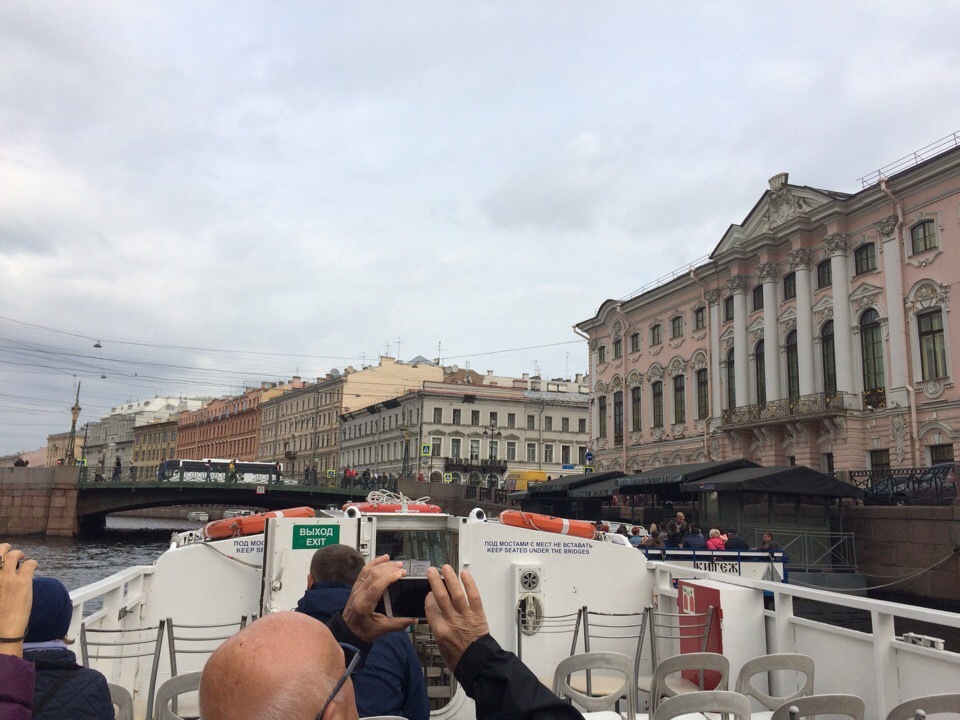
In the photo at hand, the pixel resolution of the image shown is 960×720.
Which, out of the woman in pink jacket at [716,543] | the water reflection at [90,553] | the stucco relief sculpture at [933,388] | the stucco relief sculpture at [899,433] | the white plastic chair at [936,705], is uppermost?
the stucco relief sculpture at [933,388]

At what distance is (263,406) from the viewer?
310 ft

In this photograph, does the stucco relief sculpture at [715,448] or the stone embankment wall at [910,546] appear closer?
the stone embankment wall at [910,546]

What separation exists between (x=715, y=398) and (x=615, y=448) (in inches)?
333

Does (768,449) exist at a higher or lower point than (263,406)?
lower

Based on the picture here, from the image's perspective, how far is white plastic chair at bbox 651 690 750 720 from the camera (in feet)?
13.5

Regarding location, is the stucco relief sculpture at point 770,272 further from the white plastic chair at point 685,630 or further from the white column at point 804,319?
the white plastic chair at point 685,630

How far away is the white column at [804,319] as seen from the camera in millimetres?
29125

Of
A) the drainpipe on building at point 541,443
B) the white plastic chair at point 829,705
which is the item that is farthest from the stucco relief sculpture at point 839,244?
the drainpipe on building at point 541,443

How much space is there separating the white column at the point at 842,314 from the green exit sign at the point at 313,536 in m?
24.2

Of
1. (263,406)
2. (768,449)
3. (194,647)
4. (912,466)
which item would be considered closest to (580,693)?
(194,647)

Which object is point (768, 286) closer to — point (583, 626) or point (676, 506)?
point (676, 506)

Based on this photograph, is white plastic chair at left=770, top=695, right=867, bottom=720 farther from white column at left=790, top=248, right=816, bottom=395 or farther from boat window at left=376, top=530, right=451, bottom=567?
white column at left=790, top=248, right=816, bottom=395

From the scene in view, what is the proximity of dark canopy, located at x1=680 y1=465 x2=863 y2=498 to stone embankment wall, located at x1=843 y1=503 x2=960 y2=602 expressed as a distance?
0.96m

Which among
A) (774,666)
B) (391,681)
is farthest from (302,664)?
(774,666)
